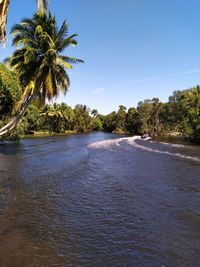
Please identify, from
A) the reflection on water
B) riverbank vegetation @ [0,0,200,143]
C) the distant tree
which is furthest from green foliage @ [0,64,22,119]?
the distant tree

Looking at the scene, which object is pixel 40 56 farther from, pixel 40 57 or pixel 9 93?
pixel 9 93

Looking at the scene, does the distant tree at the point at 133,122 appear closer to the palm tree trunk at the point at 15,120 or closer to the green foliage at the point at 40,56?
the green foliage at the point at 40,56

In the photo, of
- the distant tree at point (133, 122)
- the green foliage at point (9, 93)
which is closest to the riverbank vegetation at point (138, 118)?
the distant tree at point (133, 122)

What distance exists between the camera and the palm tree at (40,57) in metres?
13.8

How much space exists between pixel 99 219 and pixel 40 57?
10.0 m

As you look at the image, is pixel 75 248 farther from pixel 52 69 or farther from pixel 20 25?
pixel 20 25

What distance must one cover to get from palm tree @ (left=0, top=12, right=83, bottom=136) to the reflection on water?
5.41 meters

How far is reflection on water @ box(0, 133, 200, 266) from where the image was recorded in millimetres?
6695

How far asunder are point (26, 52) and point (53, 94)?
279cm

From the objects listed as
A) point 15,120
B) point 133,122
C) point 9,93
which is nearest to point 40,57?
point 15,120

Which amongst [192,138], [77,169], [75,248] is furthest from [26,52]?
[192,138]

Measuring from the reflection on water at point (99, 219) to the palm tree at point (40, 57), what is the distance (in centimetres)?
541

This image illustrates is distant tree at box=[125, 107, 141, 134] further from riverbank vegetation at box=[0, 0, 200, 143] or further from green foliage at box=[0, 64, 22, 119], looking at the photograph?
green foliage at box=[0, 64, 22, 119]

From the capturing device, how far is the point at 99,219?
9.30 meters
